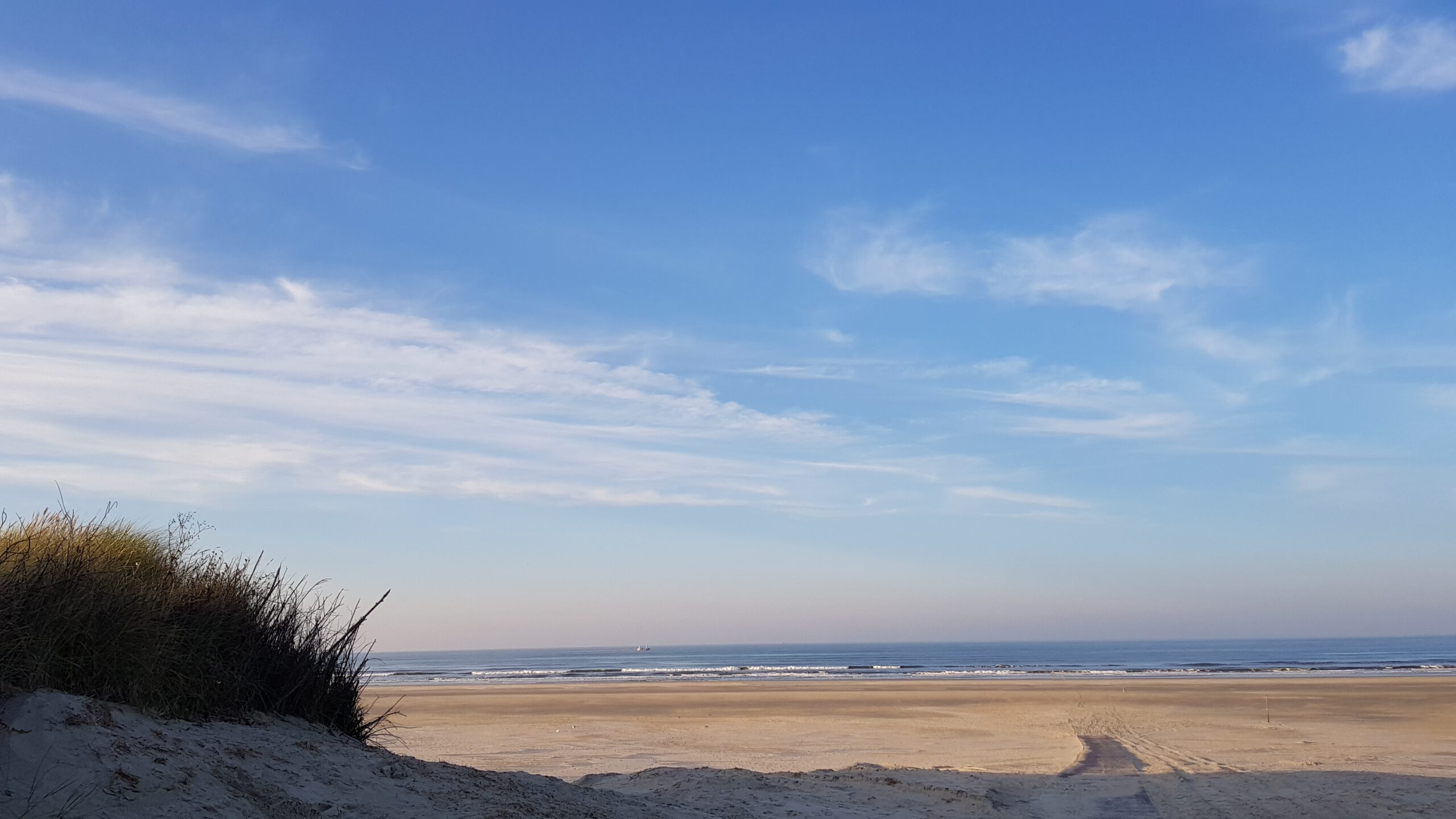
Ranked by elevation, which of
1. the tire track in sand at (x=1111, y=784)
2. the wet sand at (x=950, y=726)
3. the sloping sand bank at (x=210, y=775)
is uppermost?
the sloping sand bank at (x=210, y=775)

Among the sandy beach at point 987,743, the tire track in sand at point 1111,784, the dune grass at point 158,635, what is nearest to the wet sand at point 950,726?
the sandy beach at point 987,743

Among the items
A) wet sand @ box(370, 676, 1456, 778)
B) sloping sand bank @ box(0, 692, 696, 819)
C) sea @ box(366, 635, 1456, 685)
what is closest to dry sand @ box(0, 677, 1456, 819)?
sloping sand bank @ box(0, 692, 696, 819)

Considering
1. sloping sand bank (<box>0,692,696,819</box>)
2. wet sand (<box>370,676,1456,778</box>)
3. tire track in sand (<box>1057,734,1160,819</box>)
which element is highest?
sloping sand bank (<box>0,692,696,819</box>)

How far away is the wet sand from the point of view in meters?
16.8

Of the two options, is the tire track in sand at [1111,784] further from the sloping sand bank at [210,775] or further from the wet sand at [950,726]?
the sloping sand bank at [210,775]

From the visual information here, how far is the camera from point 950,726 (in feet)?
79.7

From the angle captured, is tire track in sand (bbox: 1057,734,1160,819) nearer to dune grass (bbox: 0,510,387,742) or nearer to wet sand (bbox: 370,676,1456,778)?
wet sand (bbox: 370,676,1456,778)

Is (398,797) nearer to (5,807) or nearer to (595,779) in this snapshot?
(5,807)

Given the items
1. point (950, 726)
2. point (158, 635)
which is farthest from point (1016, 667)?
point (158, 635)

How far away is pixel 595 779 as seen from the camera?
35.8ft

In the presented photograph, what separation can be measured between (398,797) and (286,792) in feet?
2.34

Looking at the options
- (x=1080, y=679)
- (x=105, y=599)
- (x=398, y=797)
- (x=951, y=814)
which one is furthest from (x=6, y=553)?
(x=1080, y=679)

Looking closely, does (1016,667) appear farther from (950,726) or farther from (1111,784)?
(1111,784)

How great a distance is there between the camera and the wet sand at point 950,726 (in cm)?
1677
